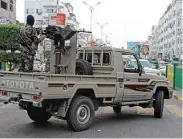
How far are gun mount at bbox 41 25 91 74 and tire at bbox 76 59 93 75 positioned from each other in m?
0.45

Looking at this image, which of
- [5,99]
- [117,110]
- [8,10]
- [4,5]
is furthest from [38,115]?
[8,10]

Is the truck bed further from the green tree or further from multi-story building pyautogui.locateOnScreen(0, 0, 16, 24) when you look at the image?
multi-story building pyautogui.locateOnScreen(0, 0, 16, 24)

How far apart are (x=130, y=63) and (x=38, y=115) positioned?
298 cm

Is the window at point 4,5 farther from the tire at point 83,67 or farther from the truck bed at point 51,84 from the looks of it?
the truck bed at point 51,84

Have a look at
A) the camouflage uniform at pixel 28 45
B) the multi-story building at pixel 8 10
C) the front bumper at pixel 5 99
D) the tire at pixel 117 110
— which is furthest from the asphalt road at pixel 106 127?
the multi-story building at pixel 8 10

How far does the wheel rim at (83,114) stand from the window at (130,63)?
6.16 ft

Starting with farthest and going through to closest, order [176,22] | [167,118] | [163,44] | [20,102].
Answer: [163,44] < [176,22] < [167,118] < [20,102]

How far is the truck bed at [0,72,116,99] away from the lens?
27.0ft

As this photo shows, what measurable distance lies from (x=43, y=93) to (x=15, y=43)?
716 inches

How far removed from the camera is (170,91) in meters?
12.3

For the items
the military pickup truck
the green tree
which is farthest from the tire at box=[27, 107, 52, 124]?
the green tree

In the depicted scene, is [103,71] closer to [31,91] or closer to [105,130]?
[105,130]

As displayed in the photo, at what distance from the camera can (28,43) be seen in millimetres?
10500

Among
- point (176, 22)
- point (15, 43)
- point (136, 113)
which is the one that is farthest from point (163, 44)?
point (136, 113)
